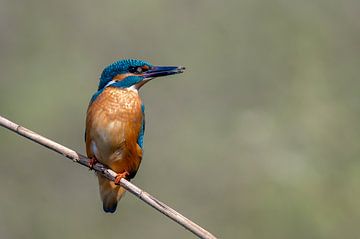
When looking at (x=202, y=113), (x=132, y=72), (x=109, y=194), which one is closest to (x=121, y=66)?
(x=132, y=72)

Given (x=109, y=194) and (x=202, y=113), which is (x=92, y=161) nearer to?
(x=109, y=194)

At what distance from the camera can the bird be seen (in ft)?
16.0

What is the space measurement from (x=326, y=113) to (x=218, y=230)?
218 cm

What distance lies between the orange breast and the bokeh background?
134 inches

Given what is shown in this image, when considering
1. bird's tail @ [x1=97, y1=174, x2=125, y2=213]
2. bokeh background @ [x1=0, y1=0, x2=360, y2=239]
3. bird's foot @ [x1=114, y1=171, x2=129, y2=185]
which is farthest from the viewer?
bokeh background @ [x1=0, y1=0, x2=360, y2=239]

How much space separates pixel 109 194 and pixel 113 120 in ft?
2.06

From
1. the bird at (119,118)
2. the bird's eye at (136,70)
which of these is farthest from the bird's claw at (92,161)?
the bird's eye at (136,70)

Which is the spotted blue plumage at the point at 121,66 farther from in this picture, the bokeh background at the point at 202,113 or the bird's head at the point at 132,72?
the bokeh background at the point at 202,113

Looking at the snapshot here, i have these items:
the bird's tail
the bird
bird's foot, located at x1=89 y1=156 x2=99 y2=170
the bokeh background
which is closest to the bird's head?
the bird

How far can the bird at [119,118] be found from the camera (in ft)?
16.0

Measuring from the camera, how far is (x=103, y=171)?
4793 mm

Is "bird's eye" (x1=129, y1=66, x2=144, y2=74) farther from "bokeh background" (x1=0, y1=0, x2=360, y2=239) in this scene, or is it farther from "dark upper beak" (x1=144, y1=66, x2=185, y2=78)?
"bokeh background" (x1=0, y1=0, x2=360, y2=239)

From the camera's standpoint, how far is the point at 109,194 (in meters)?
5.29

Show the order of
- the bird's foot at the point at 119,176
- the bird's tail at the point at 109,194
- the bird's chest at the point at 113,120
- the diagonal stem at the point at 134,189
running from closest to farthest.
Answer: the diagonal stem at the point at 134,189, the bird's foot at the point at 119,176, the bird's chest at the point at 113,120, the bird's tail at the point at 109,194
